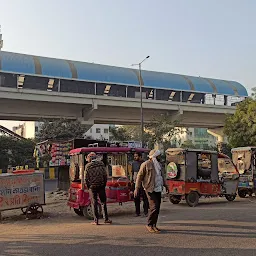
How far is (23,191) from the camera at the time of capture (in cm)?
973

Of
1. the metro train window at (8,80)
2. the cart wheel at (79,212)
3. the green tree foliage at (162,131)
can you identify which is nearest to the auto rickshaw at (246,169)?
the cart wheel at (79,212)

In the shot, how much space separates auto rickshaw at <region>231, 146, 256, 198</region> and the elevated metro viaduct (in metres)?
21.6

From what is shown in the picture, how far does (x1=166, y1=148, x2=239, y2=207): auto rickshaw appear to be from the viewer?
12.2 m

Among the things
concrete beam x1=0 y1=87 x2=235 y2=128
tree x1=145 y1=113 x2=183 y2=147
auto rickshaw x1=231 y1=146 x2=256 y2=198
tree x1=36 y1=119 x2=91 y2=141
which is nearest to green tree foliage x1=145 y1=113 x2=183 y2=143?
tree x1=145 y1=113 x2=183 y2=147

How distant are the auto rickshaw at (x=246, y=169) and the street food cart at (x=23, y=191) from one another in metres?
8.76

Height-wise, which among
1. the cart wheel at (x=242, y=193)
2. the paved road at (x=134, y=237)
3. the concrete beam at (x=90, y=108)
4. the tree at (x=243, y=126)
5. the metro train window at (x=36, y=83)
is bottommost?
the cart wheel at (x=242, y=193)

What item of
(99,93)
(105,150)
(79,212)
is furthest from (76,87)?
(79,212)

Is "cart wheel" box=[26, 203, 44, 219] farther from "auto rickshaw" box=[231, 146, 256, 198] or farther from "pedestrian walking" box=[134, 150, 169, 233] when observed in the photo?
"auto rickshaw" box=[231, 146, 256, 198]

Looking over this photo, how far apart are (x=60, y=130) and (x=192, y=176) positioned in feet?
73.1

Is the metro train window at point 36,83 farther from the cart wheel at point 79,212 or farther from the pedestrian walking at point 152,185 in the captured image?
the pedestrian walking at point 152,185

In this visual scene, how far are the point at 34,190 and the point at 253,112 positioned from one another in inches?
746

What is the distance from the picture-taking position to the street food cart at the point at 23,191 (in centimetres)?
945

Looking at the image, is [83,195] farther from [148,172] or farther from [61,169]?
[61,169]

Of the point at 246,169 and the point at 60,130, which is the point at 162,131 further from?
the point at 246,169
